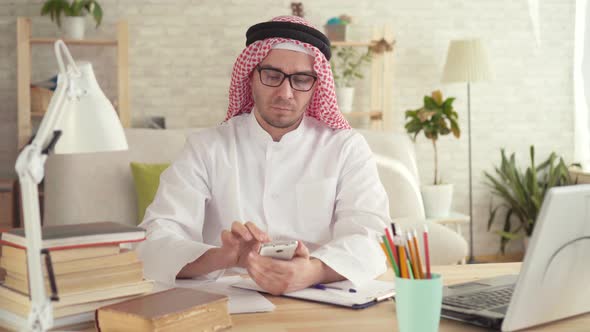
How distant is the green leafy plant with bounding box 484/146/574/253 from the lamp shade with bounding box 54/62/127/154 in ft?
15.9

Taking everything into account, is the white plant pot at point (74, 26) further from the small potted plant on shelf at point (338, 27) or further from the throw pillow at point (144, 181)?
the throw pillow at point (144, 181)

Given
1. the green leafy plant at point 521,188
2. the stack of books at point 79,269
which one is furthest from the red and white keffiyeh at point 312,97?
the green leafy plant at point 521,188

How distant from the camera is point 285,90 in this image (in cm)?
218

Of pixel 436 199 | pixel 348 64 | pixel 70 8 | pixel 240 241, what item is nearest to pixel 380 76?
pixel 348 64

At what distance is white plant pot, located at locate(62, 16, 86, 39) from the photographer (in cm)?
489

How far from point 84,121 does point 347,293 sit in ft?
2.45

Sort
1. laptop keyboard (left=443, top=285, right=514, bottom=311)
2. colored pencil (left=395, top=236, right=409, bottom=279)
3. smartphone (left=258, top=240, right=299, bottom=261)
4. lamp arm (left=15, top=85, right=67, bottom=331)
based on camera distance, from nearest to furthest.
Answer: lamp arm (left=15, top=85, right=67, bottom=331) → colored pencil (left=395, top=236, right=409, bottom=279) → laptop keyboard (left=443, top=285, right=514, bottom=311) → smartphone (left=258, top=240, right=299, bottom=261)

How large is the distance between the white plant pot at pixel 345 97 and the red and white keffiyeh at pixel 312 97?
2830 millimetres

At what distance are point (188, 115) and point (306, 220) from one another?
128 inches

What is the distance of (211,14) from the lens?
5355mm

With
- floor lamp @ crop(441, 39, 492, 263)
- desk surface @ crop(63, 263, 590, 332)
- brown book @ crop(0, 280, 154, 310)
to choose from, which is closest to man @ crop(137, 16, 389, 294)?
desk surface @ crop(63, 263, 590, 332)

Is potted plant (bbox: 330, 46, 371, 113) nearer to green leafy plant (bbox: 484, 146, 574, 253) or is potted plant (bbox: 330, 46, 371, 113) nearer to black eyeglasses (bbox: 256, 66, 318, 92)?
green leafy plant (bbox: 484, 146, 574, 253)

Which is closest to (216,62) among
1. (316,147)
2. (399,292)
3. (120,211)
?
(120,211)

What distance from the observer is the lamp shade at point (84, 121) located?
1.02m
